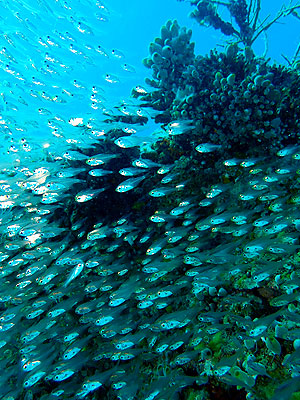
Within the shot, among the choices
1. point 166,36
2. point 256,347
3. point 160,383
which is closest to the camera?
point 256,347

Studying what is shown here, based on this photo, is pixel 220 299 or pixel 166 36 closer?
pixel 220 299

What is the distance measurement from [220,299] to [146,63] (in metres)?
6.98

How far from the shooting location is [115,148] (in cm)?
789

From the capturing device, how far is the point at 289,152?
5.22 m

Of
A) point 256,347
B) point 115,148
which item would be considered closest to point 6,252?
point 115,148

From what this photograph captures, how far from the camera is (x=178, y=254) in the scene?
5.35m

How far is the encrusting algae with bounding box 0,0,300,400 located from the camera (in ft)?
14.0

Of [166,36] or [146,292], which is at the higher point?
[166,36]

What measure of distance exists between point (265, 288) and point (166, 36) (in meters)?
7.40

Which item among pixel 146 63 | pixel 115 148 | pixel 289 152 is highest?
pixel 146 63

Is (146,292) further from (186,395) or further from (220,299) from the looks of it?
(186,395)

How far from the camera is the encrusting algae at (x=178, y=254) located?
4281 millimetres

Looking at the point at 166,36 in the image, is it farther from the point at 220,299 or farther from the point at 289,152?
the point at 220,299

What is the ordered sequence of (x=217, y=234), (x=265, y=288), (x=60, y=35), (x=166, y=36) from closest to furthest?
(x=265, y=288) < (x=217, y=234) < (x=166, y=36) < (x=60, y=35)
